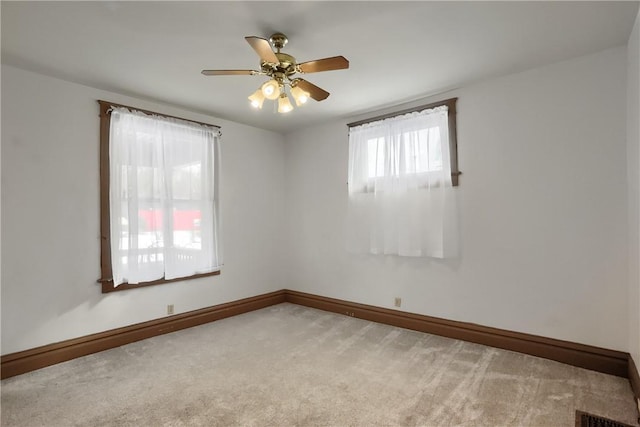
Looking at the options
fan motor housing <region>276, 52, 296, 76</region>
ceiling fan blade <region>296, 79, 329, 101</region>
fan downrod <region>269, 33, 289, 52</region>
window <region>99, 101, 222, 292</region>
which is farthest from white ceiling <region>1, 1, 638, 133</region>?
window <region>99, 101, 222, 292</region>

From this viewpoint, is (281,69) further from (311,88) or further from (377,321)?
(377,321)

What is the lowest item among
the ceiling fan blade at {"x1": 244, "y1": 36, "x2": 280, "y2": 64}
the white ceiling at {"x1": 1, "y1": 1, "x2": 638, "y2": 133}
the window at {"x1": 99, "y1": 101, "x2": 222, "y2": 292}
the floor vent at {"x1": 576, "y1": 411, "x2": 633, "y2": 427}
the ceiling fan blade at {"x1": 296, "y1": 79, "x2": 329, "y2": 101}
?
the floor vent at {"x1": 576, "y1": 411, "x2": 633, "y2": 427}

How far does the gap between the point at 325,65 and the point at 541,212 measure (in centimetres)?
227

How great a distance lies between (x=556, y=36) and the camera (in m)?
2.41

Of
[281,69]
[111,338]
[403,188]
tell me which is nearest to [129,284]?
[111,338]

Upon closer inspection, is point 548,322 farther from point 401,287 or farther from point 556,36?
point 556,36

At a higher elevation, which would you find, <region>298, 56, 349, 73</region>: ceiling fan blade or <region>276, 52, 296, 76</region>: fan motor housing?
<region>276, 52, 296, 76</region>: fan motor housing

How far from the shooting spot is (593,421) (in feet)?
6.22

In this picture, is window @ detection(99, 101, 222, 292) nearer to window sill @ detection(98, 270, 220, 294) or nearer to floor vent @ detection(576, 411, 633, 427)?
window sill @ detection(98, 270, 220, 294)

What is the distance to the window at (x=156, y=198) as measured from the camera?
3.26 m

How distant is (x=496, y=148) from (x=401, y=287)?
5.84 feet

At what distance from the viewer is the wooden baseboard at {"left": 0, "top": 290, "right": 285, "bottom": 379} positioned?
271 cm

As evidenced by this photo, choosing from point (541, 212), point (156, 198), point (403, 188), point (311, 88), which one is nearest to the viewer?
point (311, 88)

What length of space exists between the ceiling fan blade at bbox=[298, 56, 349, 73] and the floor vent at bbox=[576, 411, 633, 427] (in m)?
2.59
